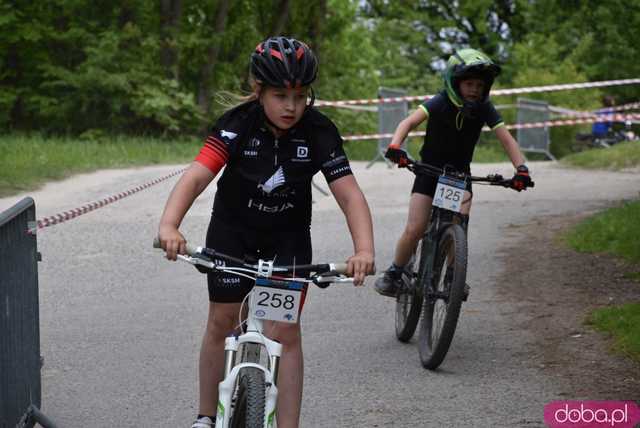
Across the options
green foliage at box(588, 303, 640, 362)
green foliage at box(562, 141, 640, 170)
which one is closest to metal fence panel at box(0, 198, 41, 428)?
green foliage at box(588, 303, 640, 362)

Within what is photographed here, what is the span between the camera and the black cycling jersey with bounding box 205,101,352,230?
518 cm

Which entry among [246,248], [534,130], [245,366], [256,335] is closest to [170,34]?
[534,130]

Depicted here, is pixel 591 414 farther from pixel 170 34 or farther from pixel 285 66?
pixel 170 34

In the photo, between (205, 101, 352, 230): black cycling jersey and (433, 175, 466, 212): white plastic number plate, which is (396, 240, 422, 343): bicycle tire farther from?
(205, 101, 352, 230): black cycling jersey

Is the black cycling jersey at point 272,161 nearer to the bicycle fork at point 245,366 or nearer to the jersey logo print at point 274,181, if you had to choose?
the jersey logo print at point 274,181

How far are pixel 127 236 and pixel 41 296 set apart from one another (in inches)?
124

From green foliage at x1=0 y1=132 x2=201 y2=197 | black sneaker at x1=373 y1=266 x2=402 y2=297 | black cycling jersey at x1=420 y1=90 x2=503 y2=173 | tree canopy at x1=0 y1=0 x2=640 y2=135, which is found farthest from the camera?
tree canopy at x1=0 y1=0 x2=640 y2=135

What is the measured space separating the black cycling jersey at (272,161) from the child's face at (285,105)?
11 cm

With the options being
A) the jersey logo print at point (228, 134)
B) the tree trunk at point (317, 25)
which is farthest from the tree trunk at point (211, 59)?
the jersey logo print at point (228, 134)

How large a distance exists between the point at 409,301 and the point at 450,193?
83 cm

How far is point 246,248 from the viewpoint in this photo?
17.5ft

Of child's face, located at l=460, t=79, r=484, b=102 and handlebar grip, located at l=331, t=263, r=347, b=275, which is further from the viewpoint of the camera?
child's face, located at l=460, t=79, r=484, b=102

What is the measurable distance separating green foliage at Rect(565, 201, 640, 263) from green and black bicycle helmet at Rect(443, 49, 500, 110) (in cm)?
357

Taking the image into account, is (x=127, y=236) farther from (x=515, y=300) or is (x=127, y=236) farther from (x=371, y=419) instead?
(x=371, y=419)
